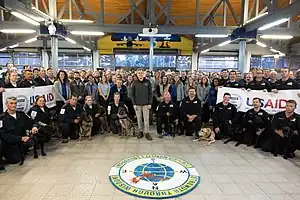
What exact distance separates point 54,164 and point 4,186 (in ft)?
2.93

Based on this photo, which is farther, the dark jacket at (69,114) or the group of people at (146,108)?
the dark jacket at (69,114)

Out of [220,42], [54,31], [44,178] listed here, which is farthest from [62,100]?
[220,42]

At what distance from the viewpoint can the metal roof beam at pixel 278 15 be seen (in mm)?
5293

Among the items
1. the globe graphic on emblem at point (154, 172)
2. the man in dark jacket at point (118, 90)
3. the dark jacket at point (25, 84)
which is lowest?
the globe graphic on emblem at point (154, 172)

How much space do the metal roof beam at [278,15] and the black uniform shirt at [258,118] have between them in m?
2.68

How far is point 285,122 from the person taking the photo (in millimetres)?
4496

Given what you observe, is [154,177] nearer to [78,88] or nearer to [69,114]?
[69,114]

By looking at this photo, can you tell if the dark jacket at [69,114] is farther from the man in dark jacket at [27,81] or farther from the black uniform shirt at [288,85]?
the black uniform shirt at [288,85]

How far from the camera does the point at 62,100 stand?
18.8ft

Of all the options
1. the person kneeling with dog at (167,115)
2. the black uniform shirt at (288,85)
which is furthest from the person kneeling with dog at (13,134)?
the black uniform shirt at (288,85)

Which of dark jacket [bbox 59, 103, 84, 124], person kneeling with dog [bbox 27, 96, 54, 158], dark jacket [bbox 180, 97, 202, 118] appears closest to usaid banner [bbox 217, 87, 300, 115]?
dark jacket [bbox 180, 97, 202, 118]

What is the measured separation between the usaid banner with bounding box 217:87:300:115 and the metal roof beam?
208cm

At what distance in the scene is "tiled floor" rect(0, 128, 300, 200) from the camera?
3.06 m

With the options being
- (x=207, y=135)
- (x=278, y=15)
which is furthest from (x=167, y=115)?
(x=278, y=15)
